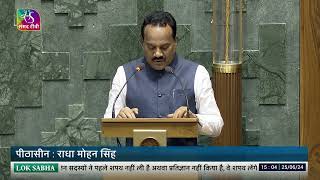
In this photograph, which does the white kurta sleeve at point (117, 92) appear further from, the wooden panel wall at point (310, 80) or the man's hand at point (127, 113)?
the wooden panel wall at point (310, 80)

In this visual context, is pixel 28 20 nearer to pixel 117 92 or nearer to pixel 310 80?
pixel 117 92

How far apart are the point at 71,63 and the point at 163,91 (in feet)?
4.83

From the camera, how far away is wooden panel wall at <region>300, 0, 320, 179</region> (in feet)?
16.2

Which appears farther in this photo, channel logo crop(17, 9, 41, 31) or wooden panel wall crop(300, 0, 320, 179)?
channel logo crop(17, 9, 41, 31)

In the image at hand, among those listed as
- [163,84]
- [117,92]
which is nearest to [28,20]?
[117,92]

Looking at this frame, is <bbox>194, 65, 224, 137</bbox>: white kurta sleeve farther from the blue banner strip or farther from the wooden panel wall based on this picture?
the wooden panel wall

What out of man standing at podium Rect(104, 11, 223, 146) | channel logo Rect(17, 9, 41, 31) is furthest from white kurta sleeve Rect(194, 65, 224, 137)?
channel logo Rect(17, 9, 41, 31)

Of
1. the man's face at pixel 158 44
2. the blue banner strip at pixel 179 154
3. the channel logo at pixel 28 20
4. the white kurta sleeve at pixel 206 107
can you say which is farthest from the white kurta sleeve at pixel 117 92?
the channel logo at pixel 28 20

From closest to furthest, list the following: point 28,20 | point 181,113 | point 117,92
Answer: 1. point 181,113
2. point 117,92
3. point 28,20

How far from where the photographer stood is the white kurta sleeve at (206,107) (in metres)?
3.64

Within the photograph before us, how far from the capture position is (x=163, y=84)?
3.84 meters

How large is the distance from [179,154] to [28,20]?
258cm

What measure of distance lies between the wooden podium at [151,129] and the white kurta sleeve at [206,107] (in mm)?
300

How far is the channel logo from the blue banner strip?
7.61 feet
